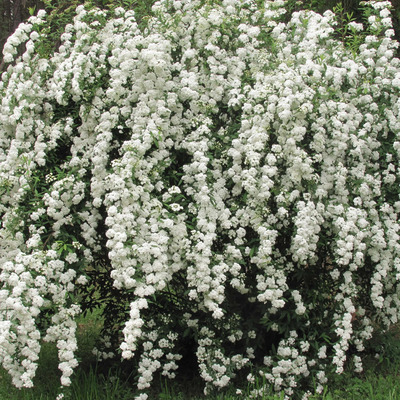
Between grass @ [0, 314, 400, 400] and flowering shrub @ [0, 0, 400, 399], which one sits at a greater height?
flowering shrub @ [0, 0, 400, 399]

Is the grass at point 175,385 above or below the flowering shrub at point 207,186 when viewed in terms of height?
below

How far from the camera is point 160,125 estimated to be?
3.87 m

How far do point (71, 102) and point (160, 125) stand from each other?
951 mm

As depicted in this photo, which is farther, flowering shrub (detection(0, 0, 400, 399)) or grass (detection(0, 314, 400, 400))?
grass (detection(0, 314, 400, 400))

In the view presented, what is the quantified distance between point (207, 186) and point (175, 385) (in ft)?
5.67

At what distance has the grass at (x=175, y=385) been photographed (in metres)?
4.08

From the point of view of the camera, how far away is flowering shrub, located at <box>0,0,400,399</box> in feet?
11.9

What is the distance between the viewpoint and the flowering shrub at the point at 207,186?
362cm

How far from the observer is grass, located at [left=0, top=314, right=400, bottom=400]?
408cm

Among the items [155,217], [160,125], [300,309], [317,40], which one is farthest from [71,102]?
[300,309]

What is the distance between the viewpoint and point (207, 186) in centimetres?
383

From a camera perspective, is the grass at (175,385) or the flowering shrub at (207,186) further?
the grass at (175,385)

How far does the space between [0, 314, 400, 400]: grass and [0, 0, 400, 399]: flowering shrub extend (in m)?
0.18

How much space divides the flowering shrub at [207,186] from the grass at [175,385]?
182 millimetres
